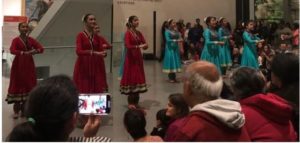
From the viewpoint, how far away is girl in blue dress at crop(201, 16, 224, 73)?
8.63 meters

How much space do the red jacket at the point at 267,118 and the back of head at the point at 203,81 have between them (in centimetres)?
33

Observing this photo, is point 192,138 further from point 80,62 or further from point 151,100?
point 151,100

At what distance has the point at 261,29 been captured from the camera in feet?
44.5

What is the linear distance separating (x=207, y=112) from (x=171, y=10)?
13.2m

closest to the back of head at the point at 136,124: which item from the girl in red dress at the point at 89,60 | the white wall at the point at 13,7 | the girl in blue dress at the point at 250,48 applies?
the girl in red dress at the point at 89,60

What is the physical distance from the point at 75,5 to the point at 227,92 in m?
7.33

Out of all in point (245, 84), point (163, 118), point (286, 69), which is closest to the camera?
point (245, 84)

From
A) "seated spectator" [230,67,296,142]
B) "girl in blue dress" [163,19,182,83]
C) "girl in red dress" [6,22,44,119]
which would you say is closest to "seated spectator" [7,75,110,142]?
"seated spectator" [230,67,296,142]

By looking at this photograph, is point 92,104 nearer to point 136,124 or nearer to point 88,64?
point 136,124

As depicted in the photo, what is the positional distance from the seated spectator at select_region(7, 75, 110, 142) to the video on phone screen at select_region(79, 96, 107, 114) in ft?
3.25

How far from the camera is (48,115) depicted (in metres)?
1.45

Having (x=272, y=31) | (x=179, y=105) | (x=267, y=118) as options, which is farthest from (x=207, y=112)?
(x=272, y=31)

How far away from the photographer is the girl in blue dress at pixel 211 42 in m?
8.63

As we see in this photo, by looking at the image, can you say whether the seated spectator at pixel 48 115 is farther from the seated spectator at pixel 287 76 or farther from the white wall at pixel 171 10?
the white wall at pixel 171 10
